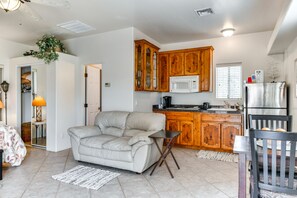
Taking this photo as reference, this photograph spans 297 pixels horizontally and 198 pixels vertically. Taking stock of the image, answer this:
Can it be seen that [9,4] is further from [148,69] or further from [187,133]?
[187,133]

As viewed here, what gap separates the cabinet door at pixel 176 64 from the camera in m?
5.18

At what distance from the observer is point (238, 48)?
497cm

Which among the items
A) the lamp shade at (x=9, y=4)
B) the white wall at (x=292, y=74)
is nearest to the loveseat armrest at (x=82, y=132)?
the lamp shade at (x=9, y=4)

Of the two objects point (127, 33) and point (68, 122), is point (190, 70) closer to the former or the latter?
point (127, 33)

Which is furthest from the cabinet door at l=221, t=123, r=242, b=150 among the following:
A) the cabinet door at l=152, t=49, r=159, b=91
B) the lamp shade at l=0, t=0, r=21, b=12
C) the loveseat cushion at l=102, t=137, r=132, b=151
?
the lamp shade at l=0, t=0, r=21, b=12

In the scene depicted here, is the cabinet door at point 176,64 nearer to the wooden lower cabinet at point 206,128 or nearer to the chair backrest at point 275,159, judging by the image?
the wooden lower cabinet at point 206,128

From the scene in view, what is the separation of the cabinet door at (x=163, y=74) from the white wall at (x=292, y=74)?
9.04 feet

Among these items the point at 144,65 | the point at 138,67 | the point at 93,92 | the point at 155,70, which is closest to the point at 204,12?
the point at 144,65

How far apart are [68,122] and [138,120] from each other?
83.4 inches

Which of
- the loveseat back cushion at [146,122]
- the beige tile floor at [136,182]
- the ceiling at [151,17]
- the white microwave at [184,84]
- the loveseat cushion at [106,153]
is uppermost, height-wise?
the ceiling at [151,17]

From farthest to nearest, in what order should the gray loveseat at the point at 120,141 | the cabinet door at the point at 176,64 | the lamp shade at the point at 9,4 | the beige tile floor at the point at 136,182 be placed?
1. the cabinet door at the point at 176,64
2. the gray loveseat at the point at 120,141
3. the beige tile floor at the point at 136,182
4. the lamp shade at the point at 9,4

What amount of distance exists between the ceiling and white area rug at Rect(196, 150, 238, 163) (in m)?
2.83

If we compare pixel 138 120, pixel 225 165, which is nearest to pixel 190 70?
pixel 138 120

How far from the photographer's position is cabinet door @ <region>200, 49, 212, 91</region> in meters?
4.84
